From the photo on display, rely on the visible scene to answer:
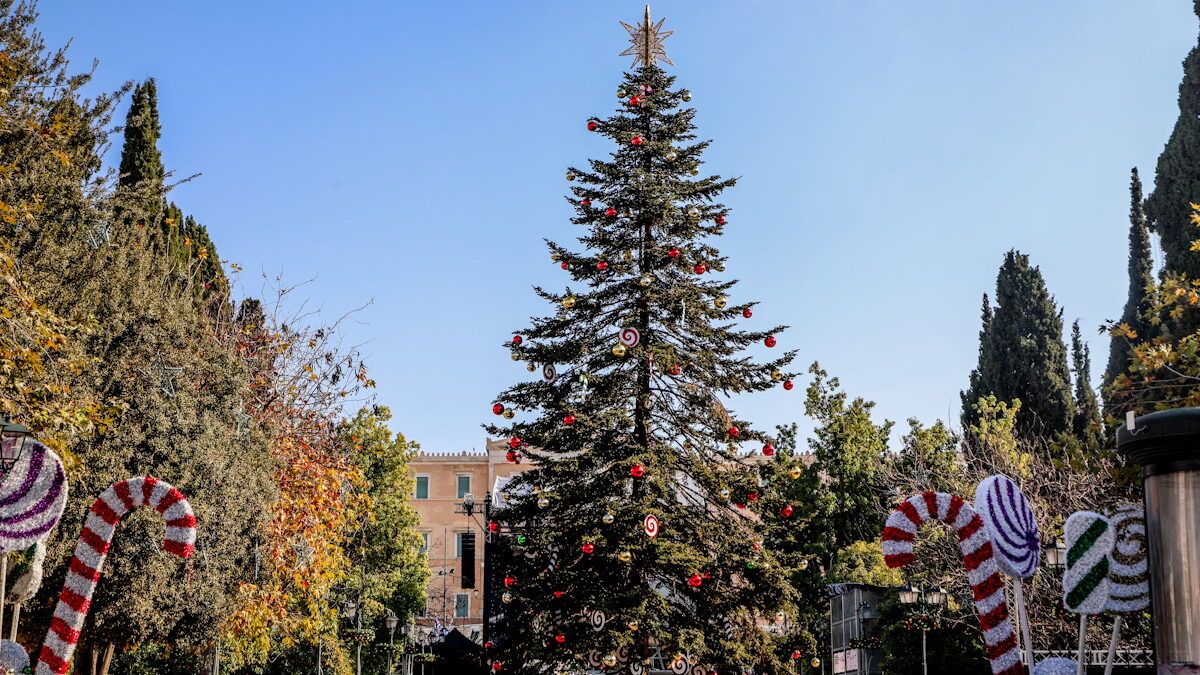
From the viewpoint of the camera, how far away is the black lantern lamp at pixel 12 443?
27.2ft

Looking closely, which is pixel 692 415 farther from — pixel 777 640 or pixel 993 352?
pixel 993 352

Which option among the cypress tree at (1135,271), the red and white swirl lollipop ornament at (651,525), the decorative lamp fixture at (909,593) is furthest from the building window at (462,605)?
the red and white swirl lollipop ornament at (651,525)

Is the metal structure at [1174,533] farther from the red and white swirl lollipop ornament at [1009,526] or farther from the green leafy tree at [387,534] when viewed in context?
the green leafy tree at [387,534]

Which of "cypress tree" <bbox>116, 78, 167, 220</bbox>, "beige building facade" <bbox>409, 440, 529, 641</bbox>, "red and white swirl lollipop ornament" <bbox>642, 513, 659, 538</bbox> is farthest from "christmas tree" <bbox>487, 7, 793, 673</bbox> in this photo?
"beige building facade" <bbox>409, 440, 529, 641</bbox>

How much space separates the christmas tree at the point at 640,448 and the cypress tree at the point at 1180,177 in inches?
730

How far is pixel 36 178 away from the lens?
16969 mm

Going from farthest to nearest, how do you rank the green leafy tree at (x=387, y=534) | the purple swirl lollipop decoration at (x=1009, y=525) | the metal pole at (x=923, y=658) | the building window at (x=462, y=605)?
the building window at (x=462, y=605), the green leafy tree at (x=387, y=534), the metal pole at (x=923, y=658), the purple swirl lollipop decoration at (x=1009, y=525)

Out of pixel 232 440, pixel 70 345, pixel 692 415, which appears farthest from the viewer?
pixel 232 440

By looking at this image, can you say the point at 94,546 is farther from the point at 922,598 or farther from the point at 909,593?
the point at 922,598

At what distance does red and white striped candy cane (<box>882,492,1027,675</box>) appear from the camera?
325 inches

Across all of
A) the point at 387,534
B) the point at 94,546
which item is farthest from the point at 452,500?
the point at 94,546

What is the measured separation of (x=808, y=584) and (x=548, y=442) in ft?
67.6

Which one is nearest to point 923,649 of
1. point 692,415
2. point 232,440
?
point 692,415

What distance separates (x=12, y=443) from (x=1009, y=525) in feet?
24.6
